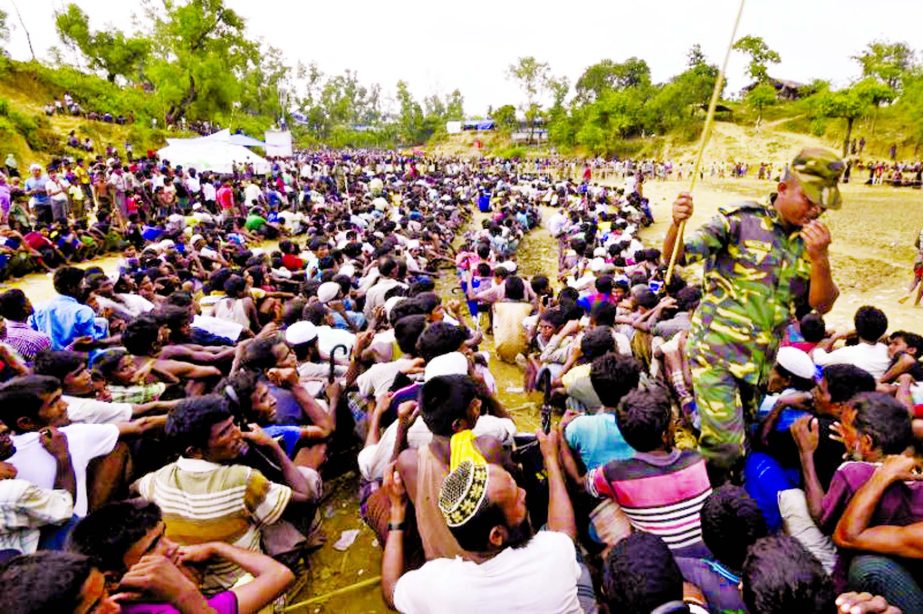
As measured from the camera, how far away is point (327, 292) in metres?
6.01

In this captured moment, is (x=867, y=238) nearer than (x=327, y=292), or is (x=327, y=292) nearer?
(x=327, y=292)

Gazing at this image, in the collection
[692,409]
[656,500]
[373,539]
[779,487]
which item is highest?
[656,500]

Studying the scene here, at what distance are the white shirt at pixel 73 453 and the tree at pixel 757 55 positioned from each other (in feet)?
177

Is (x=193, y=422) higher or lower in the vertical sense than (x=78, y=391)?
higher

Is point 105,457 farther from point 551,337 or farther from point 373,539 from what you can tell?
point 551,337

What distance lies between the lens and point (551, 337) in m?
5.32

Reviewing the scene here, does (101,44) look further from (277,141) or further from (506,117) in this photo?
(506,117)

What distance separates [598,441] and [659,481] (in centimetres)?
48

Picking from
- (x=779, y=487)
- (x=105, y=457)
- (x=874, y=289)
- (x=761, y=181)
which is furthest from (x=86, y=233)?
(x=761, y=181)

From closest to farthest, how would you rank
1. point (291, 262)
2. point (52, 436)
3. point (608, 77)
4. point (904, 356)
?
point (52, 436)
point (904, 356)
point (291, 262)
point (608, 77)

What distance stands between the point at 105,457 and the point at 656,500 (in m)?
2.91

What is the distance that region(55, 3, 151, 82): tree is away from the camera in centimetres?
3630

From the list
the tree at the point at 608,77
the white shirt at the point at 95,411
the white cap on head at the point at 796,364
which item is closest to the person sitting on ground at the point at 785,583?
the white cap on head at the point at 796,364

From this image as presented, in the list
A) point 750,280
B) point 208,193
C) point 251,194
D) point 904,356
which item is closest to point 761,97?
point 251,194
